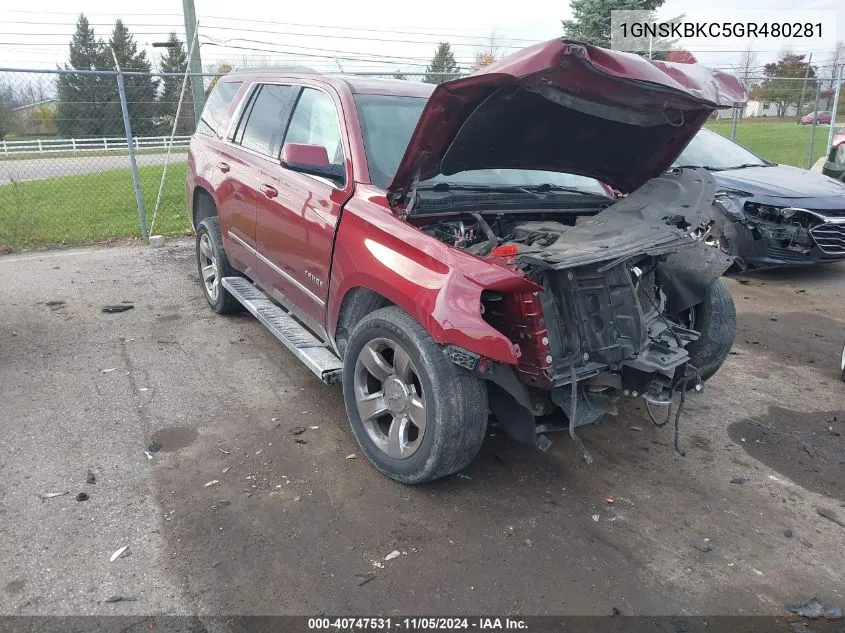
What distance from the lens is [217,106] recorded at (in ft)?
18.7

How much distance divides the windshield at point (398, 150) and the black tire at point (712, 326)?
98 cm

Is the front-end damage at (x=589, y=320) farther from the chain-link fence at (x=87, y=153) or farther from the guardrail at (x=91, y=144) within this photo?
the guardrail at (x=91, y=144)

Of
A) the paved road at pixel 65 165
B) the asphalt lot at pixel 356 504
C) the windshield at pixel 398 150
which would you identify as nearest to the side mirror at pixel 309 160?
the windshield at pixel 398 150

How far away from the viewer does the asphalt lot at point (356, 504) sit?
8.80ft

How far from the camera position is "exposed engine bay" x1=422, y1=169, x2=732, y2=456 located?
Answer: 9.54 feet

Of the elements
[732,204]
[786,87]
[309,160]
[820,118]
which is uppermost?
[786,87]

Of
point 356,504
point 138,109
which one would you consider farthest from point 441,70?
point 356,504

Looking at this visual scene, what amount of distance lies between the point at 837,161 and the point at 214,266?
1030 centimetres

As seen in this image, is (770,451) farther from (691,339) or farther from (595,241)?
(595,241)

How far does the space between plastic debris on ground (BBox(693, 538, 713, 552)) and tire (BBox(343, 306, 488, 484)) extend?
109 cm

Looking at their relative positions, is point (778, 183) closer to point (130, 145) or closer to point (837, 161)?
point (837, 161)

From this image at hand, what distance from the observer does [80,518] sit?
308 cm

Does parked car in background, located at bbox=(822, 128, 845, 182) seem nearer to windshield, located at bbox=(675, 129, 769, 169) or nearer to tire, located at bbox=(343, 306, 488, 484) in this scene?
windshield, located at bbox=(675, 129, 769, 169)

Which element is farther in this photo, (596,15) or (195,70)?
(596,15)
